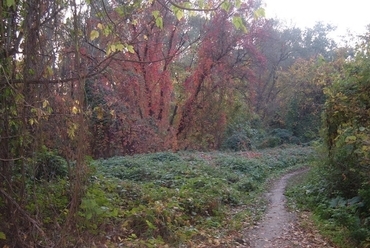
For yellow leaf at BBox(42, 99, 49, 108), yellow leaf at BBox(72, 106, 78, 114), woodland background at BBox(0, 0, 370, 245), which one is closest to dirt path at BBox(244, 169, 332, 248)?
woodland background at BBox(0, 0, 370, 245)

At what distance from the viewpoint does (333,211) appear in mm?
9734

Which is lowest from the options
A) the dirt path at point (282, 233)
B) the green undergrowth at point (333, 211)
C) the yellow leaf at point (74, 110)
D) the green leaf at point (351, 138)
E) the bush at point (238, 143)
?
the dirt path at point (282, 233)

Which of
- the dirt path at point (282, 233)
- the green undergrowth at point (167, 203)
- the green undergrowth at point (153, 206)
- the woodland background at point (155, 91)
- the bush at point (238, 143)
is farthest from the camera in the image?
the bush at point (238, 143)

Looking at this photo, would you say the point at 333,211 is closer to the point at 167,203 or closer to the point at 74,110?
the point at 167,203

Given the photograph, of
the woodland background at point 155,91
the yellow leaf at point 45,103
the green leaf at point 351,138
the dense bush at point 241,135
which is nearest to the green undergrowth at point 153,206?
the woodland background at point 155,91

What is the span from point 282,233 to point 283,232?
0.10 m

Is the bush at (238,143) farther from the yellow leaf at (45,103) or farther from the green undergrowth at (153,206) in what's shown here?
the yellow leaf at (45,103)

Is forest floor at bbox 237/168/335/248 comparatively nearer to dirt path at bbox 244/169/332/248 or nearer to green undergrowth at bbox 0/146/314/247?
dirt path at bbox 244/169/332/248

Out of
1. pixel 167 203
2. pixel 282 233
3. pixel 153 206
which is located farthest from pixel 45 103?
pixel 282 233

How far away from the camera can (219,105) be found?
27.3 meters

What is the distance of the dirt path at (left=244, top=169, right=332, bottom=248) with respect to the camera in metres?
8.11

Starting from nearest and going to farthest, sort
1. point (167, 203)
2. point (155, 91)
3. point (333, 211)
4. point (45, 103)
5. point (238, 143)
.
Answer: point (45, 103), point (167, 203), point (333, 211), point (155, 91), point (238, 143)

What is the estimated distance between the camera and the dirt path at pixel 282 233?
8.11 metres

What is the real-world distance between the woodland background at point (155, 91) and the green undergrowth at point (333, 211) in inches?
7.2
